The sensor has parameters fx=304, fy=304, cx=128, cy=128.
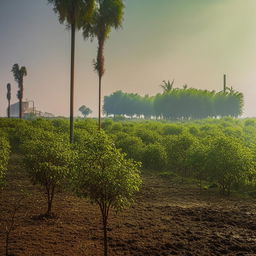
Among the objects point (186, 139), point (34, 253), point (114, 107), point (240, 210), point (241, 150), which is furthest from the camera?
point (114, 107)

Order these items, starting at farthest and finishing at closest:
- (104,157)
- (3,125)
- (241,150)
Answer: (3,125) < (241,150) < (104,157)

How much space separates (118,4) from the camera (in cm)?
3050

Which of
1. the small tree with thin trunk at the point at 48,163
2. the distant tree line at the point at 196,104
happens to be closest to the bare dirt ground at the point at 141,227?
the small tree with thin trunk at the point at 48,163

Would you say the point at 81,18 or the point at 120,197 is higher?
the point at 81,18

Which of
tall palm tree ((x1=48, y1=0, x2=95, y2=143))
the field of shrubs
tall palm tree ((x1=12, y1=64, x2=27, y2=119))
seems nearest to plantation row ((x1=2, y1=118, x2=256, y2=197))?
the field of shrubs

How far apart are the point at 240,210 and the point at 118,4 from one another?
23.4 m

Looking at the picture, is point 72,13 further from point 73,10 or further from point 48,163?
point 48,163

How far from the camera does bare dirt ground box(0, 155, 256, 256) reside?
33.6 feet

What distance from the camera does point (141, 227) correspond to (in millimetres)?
12305

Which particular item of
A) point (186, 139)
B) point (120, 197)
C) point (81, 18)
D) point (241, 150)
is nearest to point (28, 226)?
point (120, 197)

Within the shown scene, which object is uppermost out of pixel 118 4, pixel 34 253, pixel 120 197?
pixel 118 4

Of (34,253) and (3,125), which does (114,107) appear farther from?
(34,253)

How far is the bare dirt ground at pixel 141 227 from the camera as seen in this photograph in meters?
10.2

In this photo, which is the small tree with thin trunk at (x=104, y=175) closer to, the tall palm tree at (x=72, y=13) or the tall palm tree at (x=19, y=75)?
the tall palm tree at (x=72, y=13)
